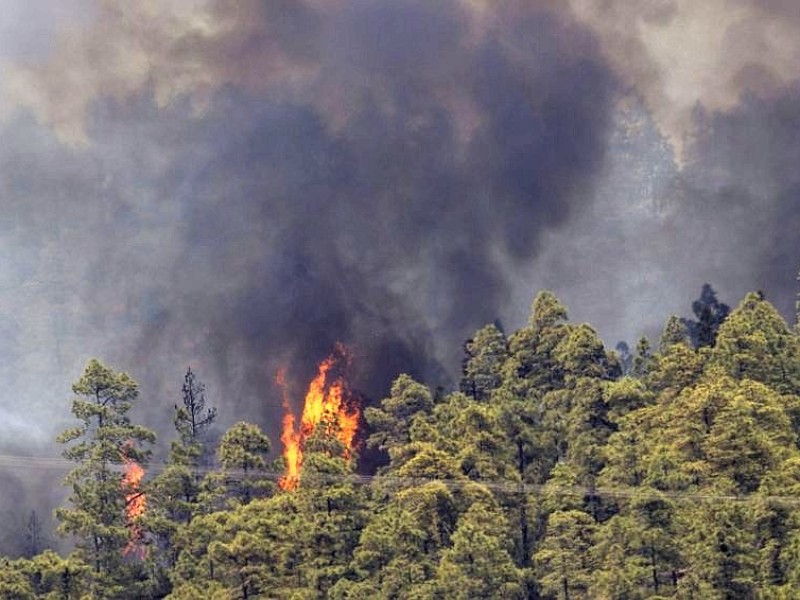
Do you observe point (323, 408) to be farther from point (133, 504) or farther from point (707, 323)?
point (707, 323)

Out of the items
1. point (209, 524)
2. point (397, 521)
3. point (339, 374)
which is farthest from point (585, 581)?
point (339, 374)

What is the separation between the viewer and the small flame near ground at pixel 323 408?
96.3 metres

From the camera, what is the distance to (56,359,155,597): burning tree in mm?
70250

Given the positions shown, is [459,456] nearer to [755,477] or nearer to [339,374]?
[755,477]

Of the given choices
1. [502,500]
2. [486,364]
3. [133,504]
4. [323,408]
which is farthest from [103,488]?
[323,408]

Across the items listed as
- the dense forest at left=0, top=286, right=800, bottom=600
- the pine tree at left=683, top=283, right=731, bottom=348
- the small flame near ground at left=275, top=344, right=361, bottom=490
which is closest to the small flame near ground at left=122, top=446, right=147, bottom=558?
the dense forest at left=0, top=286, right=800, bottom=600

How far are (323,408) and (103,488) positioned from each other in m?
32.4

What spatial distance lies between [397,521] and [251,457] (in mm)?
12057

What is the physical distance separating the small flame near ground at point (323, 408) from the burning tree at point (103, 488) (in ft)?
64.2

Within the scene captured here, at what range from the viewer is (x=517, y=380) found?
83438 mm

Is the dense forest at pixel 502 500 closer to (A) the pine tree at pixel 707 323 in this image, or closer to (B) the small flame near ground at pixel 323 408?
(A) the pine tree at pixel 707 323

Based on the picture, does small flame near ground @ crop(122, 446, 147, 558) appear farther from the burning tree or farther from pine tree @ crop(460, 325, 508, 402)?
pine tree @ crop(460, 325, 508, 402)

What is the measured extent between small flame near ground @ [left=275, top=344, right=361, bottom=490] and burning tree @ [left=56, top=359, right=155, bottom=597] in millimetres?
19582

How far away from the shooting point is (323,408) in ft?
334
